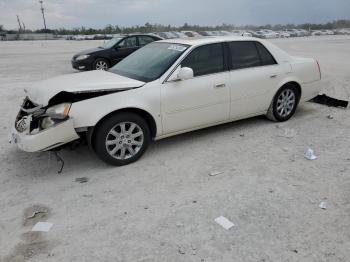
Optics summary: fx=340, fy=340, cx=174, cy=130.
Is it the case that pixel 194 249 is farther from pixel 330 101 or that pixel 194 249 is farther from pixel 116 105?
pixel 330 101

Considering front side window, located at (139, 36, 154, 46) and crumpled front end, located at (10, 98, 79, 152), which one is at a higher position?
front side window, located at (139, 36, 154, 46)

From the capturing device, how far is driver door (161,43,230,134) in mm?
Result: 4695

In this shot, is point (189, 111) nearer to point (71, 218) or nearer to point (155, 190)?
point (155, 190)

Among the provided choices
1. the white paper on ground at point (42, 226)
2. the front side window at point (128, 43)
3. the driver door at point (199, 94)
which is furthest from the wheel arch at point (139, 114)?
the front side window at point (128, 43)

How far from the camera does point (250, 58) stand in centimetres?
554

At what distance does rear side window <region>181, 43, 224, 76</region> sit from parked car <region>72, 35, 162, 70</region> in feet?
26.8

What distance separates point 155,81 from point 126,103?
0.55 m

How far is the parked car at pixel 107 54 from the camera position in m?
12.6

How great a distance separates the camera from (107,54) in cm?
1281

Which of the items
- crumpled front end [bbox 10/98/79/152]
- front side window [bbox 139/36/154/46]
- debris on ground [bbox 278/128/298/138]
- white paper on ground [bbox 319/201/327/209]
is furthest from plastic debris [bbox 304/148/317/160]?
front side window [bbox 139/36/154/46]

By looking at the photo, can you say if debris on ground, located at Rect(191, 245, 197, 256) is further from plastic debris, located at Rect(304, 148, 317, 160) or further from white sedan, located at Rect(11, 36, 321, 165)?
plastic debris, located at Rect(304, 148, 317, 160)

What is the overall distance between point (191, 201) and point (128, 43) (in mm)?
10690

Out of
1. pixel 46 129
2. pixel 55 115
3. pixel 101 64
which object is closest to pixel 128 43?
pixel 101 64

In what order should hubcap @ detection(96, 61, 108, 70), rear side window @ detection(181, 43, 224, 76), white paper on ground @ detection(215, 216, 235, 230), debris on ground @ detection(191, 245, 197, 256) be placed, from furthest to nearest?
1. hubcap @ detection(96, 61, 108, 70)
2. rear side window @ detection(181, 43, 224, 76)
3. white paper on ground @ detection(215, 216, 235, 230)
4. debris on ground @ detection(191, 245, 197, 256)
